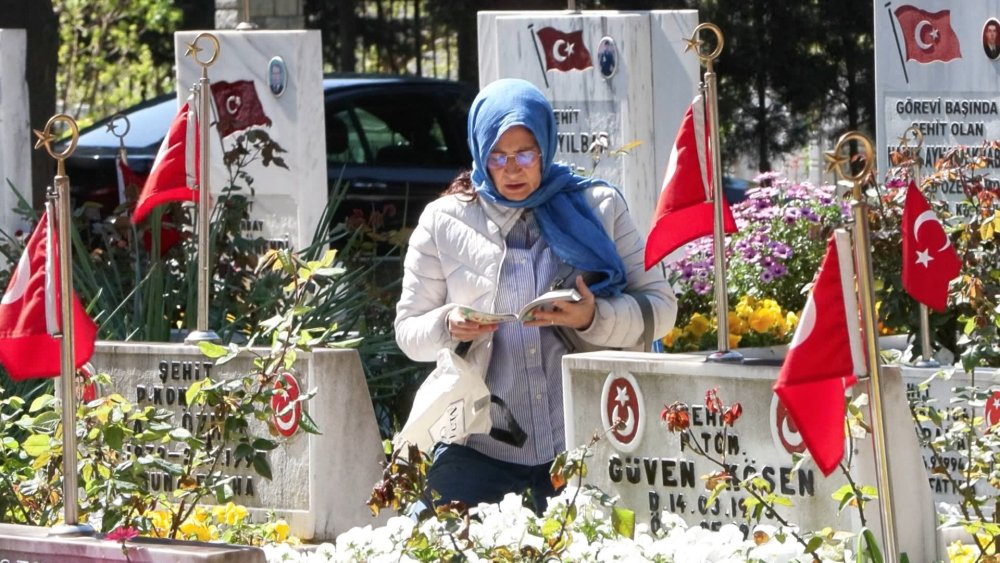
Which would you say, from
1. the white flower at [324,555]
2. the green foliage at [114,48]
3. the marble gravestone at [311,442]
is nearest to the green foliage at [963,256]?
the marble gravestone at [311,442]

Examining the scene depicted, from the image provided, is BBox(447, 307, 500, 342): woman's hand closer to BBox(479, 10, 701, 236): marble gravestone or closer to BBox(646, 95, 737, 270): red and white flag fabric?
BBox(646, 95, 737, 270): red and white flag fabric

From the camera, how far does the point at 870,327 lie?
3223 mm

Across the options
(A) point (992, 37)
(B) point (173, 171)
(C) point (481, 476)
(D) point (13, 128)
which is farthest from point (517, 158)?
(D) point (13, 128)

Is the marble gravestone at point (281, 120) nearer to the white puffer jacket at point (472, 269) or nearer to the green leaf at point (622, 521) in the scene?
the white puffer jacket at point (472, 269)

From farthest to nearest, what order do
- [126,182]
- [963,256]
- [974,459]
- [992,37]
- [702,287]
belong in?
[126,182] → [992,37] → [702,287] → [963,256] → [974,459]

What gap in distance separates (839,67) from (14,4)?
5625mm

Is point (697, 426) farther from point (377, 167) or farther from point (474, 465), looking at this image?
point (377, 167)

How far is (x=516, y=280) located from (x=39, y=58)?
5870 millimetres

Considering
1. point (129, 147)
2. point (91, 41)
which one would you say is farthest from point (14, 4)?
point (91, 41)

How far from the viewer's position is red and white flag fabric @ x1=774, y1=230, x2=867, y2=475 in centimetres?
324

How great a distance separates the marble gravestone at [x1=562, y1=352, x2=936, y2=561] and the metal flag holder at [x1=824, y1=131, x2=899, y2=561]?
1.33 ft

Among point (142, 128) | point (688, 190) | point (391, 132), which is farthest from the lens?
point (391, 132)

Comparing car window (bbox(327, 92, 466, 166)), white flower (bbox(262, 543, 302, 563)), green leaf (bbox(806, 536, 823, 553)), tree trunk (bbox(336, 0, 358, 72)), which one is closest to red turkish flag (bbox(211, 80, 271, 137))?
car window (bbox(327, 92, 466, 166))

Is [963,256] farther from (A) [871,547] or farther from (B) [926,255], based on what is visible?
(A) [871,547]
